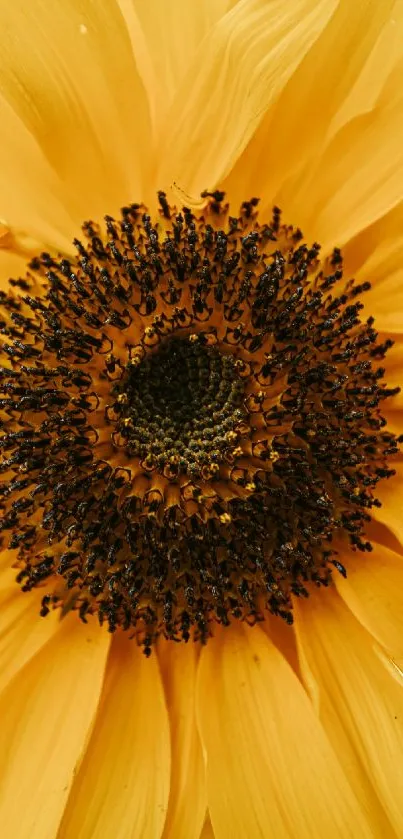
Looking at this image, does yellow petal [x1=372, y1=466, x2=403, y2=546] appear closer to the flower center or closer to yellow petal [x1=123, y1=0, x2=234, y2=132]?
the flower center

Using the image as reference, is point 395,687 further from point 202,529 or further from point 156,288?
point 156,288

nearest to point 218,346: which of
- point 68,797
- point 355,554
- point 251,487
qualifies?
point 251,487

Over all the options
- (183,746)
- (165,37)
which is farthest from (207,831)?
(165,37)

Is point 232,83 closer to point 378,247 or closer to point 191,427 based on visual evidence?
point 378,247

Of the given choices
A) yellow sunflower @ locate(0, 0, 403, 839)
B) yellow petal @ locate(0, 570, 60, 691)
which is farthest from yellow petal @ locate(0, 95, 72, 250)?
yellow petal @ locate(0, 570, 60, 691)

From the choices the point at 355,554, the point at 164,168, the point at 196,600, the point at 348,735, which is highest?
the point at 164,168

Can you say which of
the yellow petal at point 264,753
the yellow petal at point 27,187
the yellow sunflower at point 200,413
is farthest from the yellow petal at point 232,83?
the yellow petal at point 264,753
